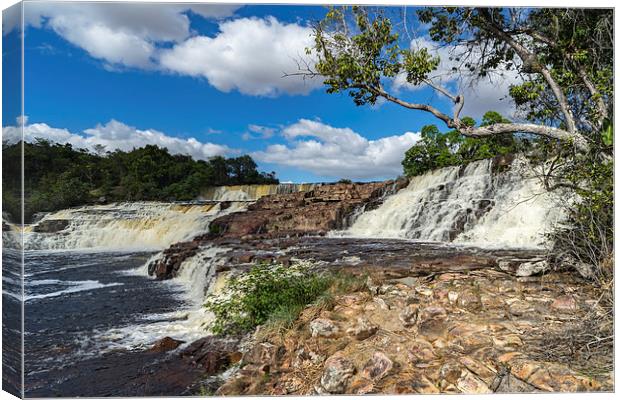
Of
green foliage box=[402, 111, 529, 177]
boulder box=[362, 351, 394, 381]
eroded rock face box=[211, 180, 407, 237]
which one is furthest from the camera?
eroded rock face box=[211, 180, 407, 237]

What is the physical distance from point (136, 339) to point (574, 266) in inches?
128

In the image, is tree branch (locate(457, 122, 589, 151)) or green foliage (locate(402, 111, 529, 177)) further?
green foliage (locate(402, 111, 529, 177))

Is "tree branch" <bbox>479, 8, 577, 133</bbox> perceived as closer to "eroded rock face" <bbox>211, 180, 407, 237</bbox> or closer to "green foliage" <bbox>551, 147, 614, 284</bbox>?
"green foliage" <bbox>551, 147, 614, 284</bbox>

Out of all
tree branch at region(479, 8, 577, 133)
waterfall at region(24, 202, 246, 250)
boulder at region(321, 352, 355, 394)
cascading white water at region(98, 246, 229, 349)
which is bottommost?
boulder at region(321, 352, 355, 394)

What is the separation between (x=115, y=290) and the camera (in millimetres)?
3588

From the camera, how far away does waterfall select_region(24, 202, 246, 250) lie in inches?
144

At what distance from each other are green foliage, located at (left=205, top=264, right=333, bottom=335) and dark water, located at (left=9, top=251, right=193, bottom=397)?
1.70ft

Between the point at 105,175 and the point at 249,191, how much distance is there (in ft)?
3.91

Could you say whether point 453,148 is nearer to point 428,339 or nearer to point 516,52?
point 516,52

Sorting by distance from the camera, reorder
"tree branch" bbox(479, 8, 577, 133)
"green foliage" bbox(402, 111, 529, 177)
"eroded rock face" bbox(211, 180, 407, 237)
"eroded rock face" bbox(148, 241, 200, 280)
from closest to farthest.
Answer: "tree branch" bbox(479, 8, 577, 133) < "green foliage" bbox(402, 111, 529, 177) < "eroded rock face" bbox(211, 180, 407, 237) < "eroded rock face" bbox(148, 241, 200, 280)

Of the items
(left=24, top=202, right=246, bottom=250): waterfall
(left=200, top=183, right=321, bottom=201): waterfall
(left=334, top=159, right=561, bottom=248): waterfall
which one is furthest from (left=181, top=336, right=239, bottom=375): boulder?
(left=334, top=159, right=561, bottom=248): waterfall

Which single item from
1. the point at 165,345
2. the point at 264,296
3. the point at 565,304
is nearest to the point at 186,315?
the point at 165,345

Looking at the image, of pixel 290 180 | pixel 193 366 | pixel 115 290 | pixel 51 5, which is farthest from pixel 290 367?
pixel 51 5

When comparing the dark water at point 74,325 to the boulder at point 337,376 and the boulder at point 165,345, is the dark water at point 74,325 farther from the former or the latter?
the boulder at point 337,376
